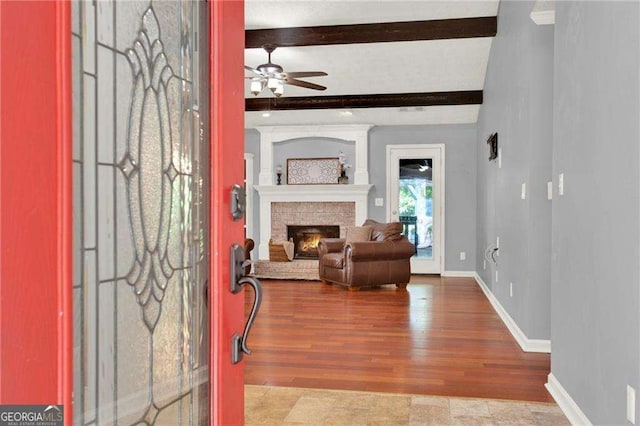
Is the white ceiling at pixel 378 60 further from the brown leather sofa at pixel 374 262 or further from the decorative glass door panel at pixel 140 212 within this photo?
the decorative glass door panel at pixel 140 212

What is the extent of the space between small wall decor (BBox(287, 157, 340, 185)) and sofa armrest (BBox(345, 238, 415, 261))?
2683mm

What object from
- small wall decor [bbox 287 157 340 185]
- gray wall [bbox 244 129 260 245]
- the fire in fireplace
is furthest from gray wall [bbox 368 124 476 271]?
gray wall [bbox 244 129 260 245]

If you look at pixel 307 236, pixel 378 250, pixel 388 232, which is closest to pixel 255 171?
pixel 307 236

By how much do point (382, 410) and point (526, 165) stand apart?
7.50 feet

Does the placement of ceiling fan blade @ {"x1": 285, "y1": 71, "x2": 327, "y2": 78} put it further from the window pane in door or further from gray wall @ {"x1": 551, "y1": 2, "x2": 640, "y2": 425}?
the window pane in door

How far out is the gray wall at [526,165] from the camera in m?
4.10

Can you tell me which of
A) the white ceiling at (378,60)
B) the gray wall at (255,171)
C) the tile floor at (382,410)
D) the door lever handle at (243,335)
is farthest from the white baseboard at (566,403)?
the gray wall at (255,171)

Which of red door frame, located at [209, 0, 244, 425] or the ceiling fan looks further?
the ceiling fan

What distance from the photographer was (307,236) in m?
9.95

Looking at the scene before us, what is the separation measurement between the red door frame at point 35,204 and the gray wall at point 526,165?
3877 millimetres

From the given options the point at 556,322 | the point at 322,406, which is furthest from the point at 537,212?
the point at 322,406

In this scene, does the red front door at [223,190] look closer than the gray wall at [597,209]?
Yes

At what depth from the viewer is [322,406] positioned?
9.48 ft

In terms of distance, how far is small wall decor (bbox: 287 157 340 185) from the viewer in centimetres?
980
